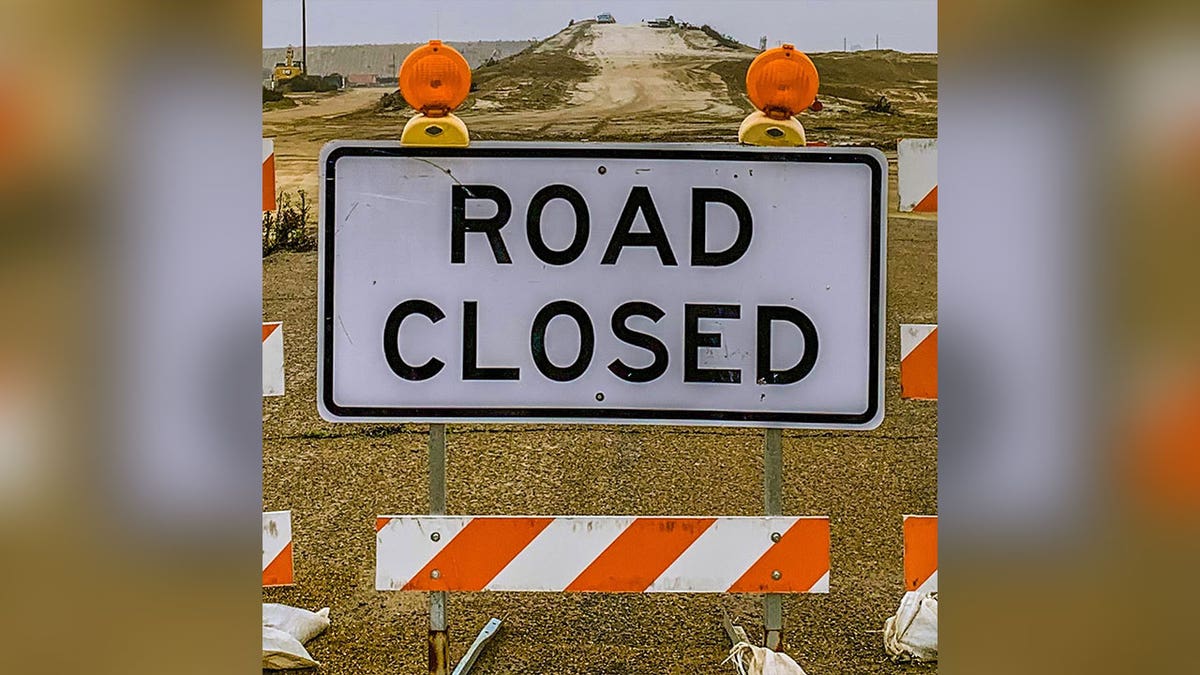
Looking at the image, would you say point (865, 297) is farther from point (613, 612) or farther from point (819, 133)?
point (819, 133)

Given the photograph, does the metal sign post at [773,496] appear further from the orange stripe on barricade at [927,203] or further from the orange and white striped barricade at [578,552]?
the orange stripe on barricade at [927,203]

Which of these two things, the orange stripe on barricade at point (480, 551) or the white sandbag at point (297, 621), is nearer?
the orange stripe on barricade at point (480, 551)

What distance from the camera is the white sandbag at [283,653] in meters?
3.05

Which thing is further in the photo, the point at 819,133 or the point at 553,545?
the point at 819,133

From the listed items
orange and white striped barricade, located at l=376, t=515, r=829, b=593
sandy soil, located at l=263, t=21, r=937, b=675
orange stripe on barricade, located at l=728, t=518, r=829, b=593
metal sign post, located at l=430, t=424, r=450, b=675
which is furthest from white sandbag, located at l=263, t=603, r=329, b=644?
orange stripe on barricade, located at l=728, t=518, r=829, b=593

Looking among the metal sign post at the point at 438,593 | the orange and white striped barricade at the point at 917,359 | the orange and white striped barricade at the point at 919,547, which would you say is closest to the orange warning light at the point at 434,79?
the metal sign post at the point at 438,593

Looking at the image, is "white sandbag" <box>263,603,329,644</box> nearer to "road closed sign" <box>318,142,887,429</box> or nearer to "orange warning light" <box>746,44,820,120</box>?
"road closed sign" <box>318,142,887,429</box>

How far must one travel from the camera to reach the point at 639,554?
2398 millimetres

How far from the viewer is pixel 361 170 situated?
7.38ft

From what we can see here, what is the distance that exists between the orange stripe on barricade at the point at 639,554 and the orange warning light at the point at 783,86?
0.91 metres

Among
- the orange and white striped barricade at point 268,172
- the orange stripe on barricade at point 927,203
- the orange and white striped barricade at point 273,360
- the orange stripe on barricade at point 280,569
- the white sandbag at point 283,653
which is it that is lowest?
the white sandbag at point 283,653
